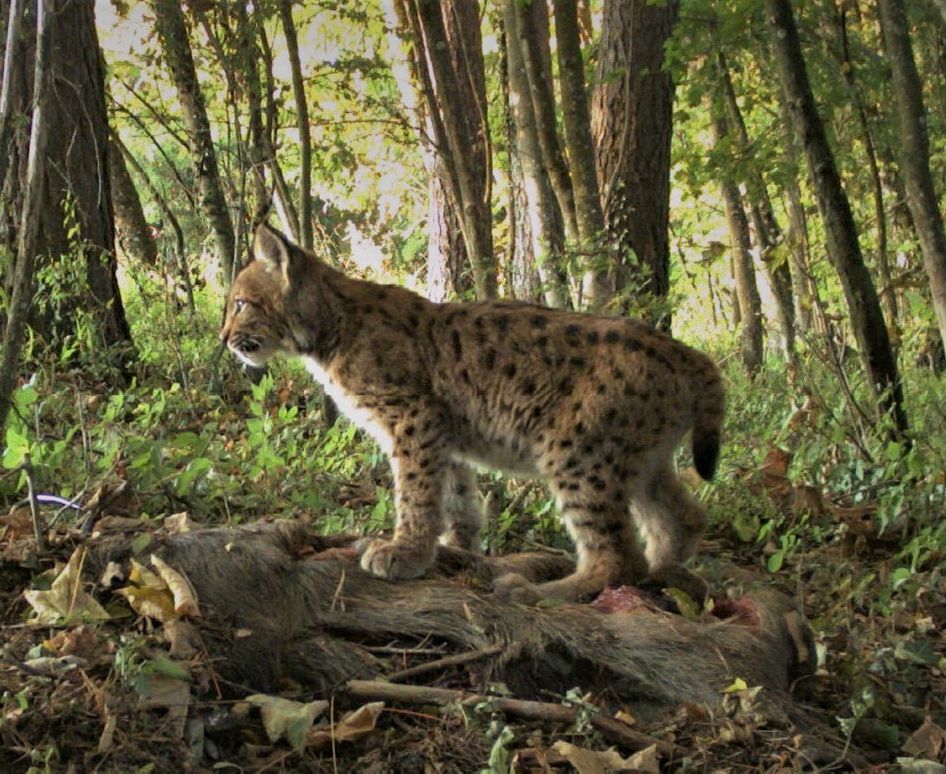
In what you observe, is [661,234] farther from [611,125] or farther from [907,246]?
[907,246]

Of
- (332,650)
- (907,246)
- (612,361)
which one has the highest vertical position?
(907,246)

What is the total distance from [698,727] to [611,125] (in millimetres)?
7295

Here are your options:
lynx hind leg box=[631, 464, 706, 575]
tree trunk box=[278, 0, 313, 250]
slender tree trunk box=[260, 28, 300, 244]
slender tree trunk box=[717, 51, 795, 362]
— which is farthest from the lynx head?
slender tree trunk box=[717, 51, 795, 362]

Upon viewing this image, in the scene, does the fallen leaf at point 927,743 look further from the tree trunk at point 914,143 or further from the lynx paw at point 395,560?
the tree trunk at point 914,143

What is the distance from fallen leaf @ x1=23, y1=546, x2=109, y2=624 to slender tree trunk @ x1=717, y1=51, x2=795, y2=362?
487 centimetres

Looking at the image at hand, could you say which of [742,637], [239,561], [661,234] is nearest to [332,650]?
[239,561]

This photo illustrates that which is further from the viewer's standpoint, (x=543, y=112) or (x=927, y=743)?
(x=543, y=112)

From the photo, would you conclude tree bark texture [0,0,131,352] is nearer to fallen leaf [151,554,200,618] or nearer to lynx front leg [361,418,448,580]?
lynx front leg [361,418,448,580]

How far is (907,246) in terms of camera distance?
922 centimetres

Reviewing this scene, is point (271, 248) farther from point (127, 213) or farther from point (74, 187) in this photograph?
point (127, 213)

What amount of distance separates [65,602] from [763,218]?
513 inches

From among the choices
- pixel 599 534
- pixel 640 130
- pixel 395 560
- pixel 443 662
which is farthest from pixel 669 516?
pixel 640 130

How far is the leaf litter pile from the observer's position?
3.15m

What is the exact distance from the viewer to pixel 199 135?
29.5ft
